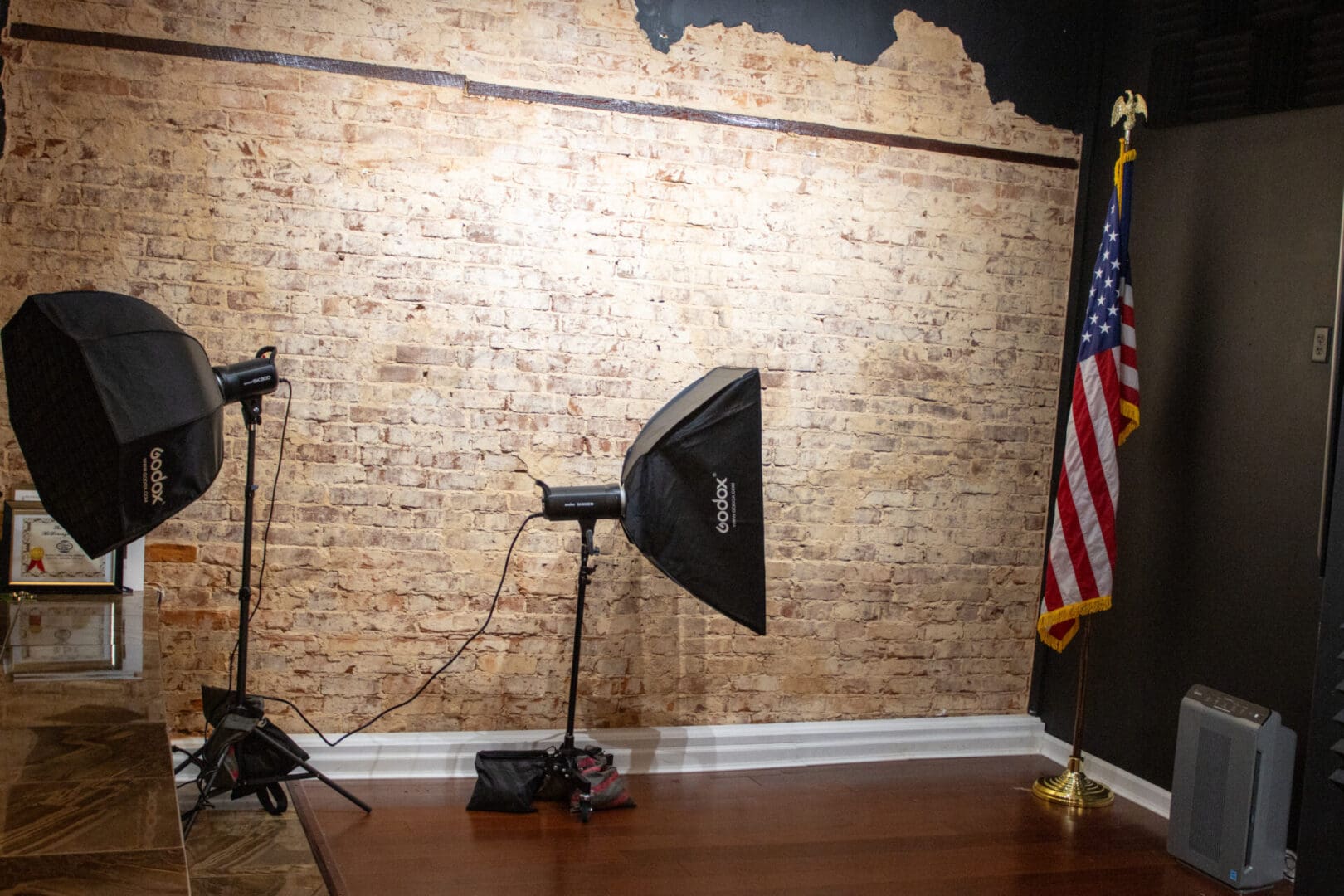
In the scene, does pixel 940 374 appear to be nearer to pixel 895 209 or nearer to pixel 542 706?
pixel 895 209

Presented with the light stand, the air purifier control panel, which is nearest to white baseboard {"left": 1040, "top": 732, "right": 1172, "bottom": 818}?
the air purifier control panel

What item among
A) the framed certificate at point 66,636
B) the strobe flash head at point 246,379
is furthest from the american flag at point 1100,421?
the framed certificate at point 66,636

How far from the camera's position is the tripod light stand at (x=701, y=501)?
3.69 metres

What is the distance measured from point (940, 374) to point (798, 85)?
126cm

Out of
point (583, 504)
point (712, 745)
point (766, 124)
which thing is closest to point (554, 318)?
point (583, 504)

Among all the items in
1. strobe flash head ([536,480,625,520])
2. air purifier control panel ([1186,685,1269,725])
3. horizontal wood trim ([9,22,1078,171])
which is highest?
horizontal wood trim ([9,22,1078,171])

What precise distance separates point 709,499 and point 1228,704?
1738 mm

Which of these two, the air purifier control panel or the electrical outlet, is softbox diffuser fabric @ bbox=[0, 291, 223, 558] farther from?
the electrical outlet

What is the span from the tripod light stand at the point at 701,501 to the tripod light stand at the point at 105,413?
1.41m

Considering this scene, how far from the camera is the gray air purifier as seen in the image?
3479 millimetres

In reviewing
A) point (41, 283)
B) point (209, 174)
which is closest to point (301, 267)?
point (209, 174)

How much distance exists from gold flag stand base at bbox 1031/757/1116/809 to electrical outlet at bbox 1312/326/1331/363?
5.47 ft

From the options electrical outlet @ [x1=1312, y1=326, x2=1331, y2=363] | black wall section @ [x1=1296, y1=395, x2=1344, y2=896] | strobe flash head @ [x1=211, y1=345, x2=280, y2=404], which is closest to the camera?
black wall section @ [x1=1296, y1=395, x2=1344, y2=896]

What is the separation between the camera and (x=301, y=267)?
12.7ft
